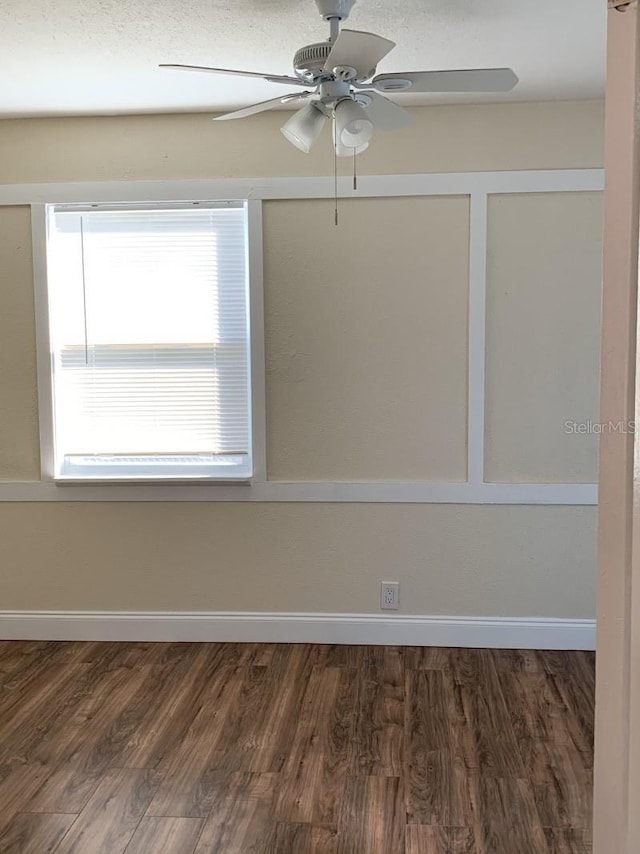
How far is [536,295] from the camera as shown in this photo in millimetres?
3410

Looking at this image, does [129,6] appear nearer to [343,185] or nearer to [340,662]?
[343,185]

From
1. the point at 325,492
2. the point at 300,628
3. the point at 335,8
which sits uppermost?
the point at 335,8

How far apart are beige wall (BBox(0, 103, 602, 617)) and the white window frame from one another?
59mm

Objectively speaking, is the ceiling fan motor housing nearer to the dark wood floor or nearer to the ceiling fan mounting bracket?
the ceiling fan mounting bracket

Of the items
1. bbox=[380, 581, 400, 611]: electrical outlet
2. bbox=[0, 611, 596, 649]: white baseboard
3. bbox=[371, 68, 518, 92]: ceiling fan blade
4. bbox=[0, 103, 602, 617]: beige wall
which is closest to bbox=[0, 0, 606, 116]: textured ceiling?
bbox=[0, 103, 602, 617]: beige wall

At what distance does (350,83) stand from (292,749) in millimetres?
2240

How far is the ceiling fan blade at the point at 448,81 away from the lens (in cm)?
203

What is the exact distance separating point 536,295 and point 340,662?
1.94 m

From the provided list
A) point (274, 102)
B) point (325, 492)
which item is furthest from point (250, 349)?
point (274, 102)

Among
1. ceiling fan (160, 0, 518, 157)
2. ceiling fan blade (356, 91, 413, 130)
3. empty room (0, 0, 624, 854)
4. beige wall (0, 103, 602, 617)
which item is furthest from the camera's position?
beige wall (0, 103, 602, 617)

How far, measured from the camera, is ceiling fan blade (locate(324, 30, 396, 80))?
1.77m

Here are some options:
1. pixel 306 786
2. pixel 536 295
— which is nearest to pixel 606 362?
pixel 306 786

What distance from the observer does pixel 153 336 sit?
3598 mm

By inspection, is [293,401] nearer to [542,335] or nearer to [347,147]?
[542,335]
